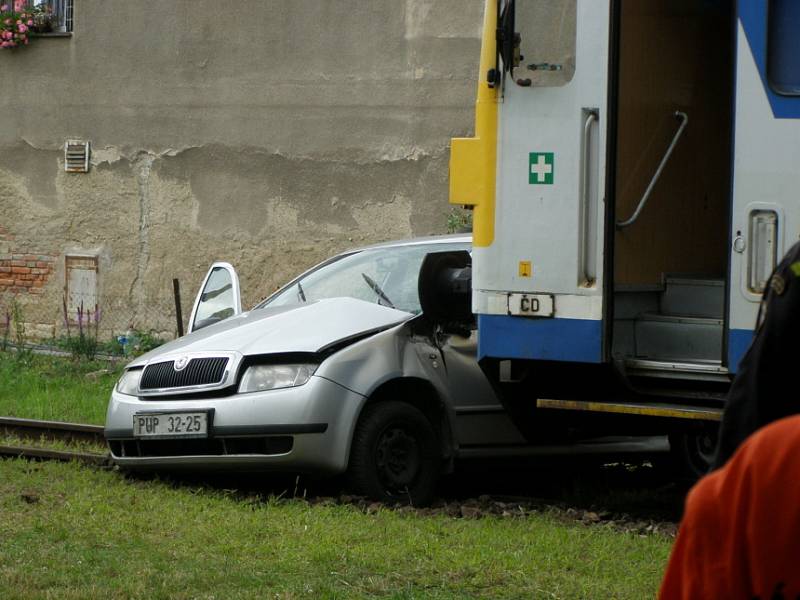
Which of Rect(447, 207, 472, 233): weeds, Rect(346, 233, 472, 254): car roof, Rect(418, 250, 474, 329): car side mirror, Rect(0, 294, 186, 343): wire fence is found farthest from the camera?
Rect(0, 294, 186, 343): wire fence

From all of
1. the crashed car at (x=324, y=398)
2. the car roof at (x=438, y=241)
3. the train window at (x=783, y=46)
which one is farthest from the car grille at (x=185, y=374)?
the train window at (x=783, y=46)

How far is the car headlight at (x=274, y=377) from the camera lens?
733cm

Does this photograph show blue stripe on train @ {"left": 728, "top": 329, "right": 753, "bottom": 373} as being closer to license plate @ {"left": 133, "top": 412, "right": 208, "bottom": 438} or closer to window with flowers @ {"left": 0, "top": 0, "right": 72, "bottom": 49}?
license plate @ {"left": 133, "top": 412, "right": 208, "bottom": 438}

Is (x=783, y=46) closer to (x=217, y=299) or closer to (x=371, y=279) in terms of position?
(x=371, y=279)

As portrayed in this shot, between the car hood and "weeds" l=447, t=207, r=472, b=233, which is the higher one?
"weeds" l=447, t=207, r=472, b=233

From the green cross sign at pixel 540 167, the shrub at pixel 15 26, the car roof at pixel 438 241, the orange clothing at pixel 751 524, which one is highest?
the shrub at pixel 15 26

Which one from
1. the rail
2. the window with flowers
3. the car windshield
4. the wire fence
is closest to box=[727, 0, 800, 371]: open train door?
the rail

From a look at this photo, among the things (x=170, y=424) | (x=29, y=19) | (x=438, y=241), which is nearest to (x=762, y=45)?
(x=438, y=241)

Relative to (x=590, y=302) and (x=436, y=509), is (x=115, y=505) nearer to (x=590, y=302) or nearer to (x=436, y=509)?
(x=436, y=509)

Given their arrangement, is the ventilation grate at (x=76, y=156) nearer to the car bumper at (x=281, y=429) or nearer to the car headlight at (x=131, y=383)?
the car headlight at (x=131, y=383)

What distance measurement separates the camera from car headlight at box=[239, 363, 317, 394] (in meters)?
7.33

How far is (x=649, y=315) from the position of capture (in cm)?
741

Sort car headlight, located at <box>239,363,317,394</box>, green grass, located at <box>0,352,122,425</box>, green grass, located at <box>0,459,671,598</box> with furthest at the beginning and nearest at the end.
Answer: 1. green grass, located at <box>0,352,122,425</box>
2. car headlight, located at <box>239,363,317,394</box>
3. green grass, located at <box>0,459,671,598</box>

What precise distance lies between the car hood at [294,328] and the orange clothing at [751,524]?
5719mm
